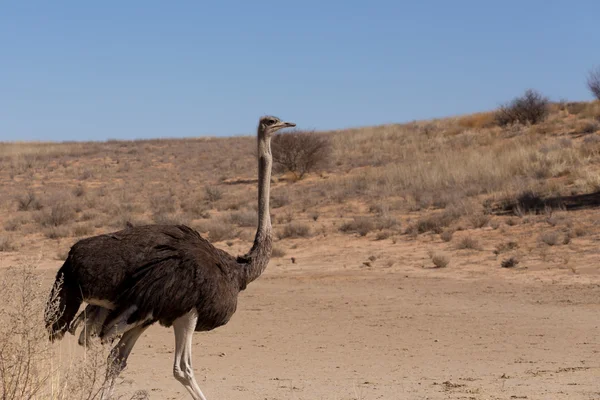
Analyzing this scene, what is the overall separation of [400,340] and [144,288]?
4.63 m

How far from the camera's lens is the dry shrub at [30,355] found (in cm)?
527

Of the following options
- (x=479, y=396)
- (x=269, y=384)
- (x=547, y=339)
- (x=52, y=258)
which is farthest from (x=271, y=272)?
(x=479, y=396)

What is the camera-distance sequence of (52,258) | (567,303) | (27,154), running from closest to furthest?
(567,303)
(52,258)
(27,154)

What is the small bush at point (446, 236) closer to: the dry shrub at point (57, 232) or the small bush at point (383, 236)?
the small bush at point (383, 236)

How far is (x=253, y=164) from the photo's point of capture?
37.2 meters

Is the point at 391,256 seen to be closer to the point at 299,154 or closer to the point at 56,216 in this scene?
the point at 56,216

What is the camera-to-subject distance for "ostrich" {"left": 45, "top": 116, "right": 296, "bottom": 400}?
6148 mm

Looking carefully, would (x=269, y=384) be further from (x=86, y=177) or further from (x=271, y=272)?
(x=86, y=177)

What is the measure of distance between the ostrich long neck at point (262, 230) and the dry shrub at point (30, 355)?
162 cm

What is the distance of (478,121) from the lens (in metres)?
39.1

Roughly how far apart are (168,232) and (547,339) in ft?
16.4

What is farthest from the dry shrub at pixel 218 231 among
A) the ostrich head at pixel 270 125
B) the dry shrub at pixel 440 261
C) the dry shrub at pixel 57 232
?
the ostrich head at pixel 270 125

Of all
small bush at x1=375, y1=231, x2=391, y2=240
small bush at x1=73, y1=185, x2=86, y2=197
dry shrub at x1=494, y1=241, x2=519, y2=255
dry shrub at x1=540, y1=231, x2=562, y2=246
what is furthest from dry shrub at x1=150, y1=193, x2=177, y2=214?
dry shrub at x1=540, y1=231, x2=562, y2=246

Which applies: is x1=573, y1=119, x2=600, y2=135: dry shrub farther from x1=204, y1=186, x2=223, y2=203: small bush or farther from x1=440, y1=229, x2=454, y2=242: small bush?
x1=440, y1=229, x2=454, y2=242: small bush
